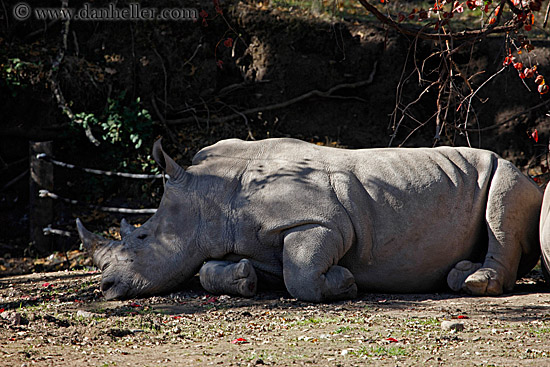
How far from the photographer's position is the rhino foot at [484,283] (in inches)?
210

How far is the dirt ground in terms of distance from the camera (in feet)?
11.9

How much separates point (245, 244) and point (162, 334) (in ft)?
4.71

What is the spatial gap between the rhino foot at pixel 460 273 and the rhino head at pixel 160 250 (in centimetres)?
201

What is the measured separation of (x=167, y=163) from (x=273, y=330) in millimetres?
2025

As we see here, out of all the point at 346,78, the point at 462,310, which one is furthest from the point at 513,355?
the point at 346,78

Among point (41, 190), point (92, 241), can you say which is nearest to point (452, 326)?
point (92, 241)

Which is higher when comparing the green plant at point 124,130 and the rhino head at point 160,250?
the green plant at point 124,130

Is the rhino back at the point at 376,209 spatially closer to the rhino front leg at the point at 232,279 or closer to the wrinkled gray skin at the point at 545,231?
the rhino front leg at the point at 232,279

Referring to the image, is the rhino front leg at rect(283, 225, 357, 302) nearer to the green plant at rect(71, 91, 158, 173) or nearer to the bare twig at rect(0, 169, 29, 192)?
the green plant at rect(71, 91, 158, 173)

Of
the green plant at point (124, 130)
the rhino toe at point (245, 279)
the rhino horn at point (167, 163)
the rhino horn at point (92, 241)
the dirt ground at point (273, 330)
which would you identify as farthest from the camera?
the green plant at point (124, 130)

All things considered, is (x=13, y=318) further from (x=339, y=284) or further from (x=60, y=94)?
(x=60, y=94)

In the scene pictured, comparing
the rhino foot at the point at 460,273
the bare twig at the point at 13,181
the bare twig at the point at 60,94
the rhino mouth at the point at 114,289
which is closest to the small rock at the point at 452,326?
the rhino foot at the point at 460,273

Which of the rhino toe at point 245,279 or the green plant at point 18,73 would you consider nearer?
the rhino toe at point 245,279

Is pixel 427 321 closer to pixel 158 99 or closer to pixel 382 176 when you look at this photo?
pixel 382 176
